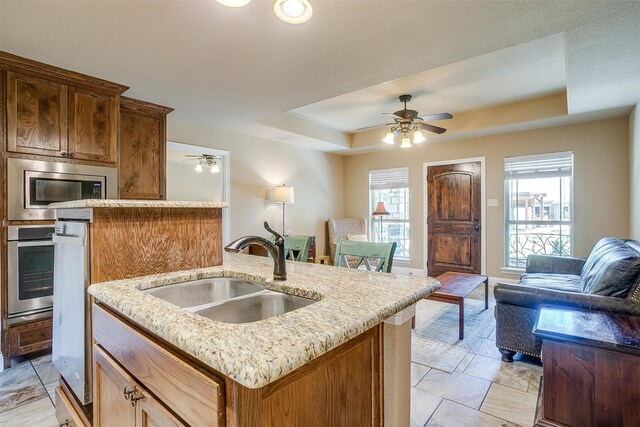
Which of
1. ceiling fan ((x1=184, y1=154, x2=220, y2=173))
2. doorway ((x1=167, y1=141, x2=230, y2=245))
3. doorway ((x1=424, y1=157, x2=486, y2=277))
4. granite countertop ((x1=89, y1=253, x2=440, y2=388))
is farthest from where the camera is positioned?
ceiling fan ((x1=184, y1=154, x2=220, y2=173))

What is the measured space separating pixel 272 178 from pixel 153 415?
178 inches

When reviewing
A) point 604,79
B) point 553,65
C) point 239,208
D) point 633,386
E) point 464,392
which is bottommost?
point 464,392

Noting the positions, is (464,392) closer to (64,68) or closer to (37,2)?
(37,2)

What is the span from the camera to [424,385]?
2.21 meters

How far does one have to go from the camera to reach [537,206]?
190 inches

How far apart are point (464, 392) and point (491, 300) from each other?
8.12ft

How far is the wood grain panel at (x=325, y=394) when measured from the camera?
680 millimetres

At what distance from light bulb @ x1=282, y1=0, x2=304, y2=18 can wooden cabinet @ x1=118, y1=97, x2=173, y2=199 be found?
2.47 meters

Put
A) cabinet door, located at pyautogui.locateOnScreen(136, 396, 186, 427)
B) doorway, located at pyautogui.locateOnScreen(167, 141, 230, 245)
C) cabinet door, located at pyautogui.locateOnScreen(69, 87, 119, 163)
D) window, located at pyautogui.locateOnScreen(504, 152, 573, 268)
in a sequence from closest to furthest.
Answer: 1. cabinet door, located at pyautogui.locateOnScreen(136, 396, 186, 427)
2. cabinet door, located at pyautogui.locateOnScreen(69, 87, 119, 163)
3. window, located at pyautogui.locateOnScreen(504, 152, 573, 268)
4. doorway, located at pyautogui.locateOnScreen(167, 141, 230, 245)

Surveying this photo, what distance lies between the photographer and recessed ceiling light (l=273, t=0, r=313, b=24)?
153 centimetres

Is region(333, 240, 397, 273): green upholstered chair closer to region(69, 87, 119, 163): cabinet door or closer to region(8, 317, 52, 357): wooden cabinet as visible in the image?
region(69, 87, 119, 163): cabinet door

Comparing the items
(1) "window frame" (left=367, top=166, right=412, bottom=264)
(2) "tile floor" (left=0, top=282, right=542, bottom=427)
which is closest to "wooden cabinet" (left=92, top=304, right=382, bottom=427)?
(2) "tile floor" (left=0, top=282, right=542, bottom=427)

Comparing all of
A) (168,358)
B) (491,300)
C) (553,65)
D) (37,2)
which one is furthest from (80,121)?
(491,300)

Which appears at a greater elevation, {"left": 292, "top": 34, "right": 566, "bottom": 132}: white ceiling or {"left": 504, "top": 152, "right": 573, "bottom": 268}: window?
{"left": 292, "top": 34, "right": 566, "bottom": 132}: white ceiling
